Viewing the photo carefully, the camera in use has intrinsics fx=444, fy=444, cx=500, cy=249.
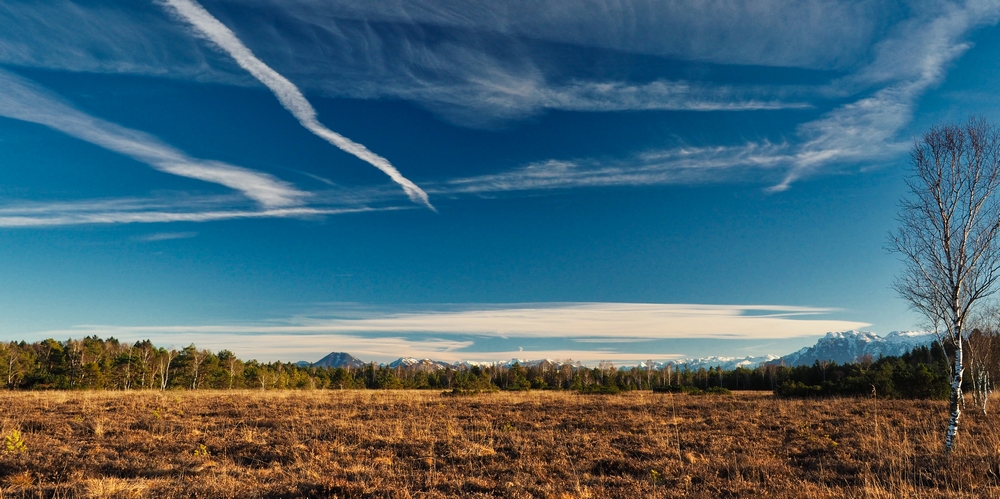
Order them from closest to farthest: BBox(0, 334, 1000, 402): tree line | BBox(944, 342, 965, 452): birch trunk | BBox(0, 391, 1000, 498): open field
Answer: BBox(0, 391, 1000, 498): open field
BBox(944, 342, 965, 452): birch trunk
BBox(0, 334, 1000, 402): tree line

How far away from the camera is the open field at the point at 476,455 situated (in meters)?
8.69

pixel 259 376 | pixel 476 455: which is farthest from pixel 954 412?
pixel 259 376

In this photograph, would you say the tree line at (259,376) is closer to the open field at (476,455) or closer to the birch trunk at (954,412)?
the birch trunk at (954,412)

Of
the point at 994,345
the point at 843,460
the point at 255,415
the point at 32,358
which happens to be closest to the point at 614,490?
the point at 843,460

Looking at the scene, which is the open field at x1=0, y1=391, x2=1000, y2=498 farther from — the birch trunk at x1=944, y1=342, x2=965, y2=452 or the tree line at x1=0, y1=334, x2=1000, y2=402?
the tree line at x1=0, y1=334, x2=1000, y2=402

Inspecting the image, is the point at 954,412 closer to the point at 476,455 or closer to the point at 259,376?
the point at 476,455

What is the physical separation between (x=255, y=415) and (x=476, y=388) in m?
20.3

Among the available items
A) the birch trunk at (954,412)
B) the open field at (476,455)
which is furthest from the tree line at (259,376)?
the open field at (476,455)

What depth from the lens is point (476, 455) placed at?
39.3ft

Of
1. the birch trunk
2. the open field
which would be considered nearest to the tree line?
the birch trunk

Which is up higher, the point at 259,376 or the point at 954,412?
the point at 954,412

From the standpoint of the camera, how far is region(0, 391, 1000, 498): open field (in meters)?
8.69

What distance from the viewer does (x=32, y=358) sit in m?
59.8

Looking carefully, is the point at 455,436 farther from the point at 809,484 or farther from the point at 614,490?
the point at 809,484
